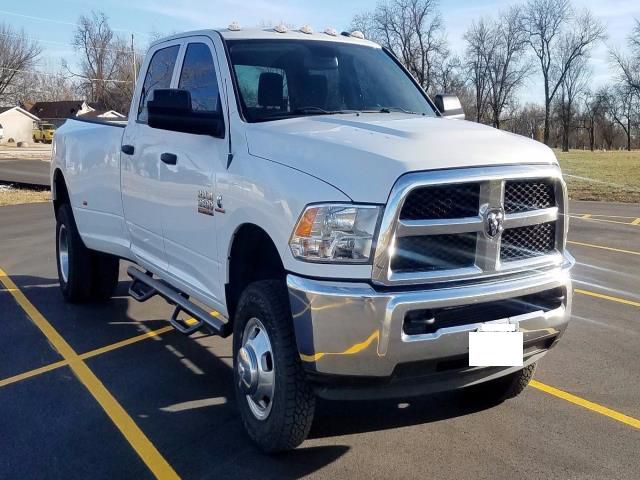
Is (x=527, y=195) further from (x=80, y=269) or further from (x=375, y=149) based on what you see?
(x=80, y=269)

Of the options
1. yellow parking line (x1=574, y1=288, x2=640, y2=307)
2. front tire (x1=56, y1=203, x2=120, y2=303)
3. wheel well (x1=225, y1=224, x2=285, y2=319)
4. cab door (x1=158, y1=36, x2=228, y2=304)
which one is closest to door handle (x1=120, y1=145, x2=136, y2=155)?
cab door (x1=158, y1=36, x2=228, y2=304)

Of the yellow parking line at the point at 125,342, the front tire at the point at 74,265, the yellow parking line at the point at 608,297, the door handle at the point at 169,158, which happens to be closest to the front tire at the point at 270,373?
the door handle at the point at 169,158

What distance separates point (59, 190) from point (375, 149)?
202 inches

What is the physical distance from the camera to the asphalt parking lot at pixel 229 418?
3670 mm

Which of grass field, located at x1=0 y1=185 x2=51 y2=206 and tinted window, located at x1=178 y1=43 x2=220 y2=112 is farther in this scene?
grass field, located at x1=0 y1=185 x2=51 y2=206

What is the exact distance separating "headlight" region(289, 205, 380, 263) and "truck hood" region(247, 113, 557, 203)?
80 millimetres

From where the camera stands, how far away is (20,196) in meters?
19.4

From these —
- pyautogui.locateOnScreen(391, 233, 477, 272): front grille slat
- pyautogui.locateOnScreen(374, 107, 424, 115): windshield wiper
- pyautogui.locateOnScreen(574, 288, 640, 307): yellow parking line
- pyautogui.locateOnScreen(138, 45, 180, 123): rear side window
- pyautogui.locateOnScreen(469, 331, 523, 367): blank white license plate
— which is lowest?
pyautogui.locateOnScreen(574, 288, 640, 307): yellow parking line

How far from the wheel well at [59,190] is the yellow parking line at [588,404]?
16.7ft

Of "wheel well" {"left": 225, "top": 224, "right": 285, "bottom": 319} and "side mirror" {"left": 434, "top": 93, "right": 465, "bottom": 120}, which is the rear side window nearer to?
"wheel well" {"left": 225, "top": 224, "right": 285, "bottom": 319}

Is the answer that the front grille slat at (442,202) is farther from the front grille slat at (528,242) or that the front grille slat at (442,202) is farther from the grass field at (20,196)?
the grass field at (20,196)

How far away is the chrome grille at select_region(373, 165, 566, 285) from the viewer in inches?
125

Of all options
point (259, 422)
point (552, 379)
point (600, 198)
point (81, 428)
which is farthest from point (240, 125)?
point (600, 198)

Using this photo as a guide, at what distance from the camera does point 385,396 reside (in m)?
3.38
